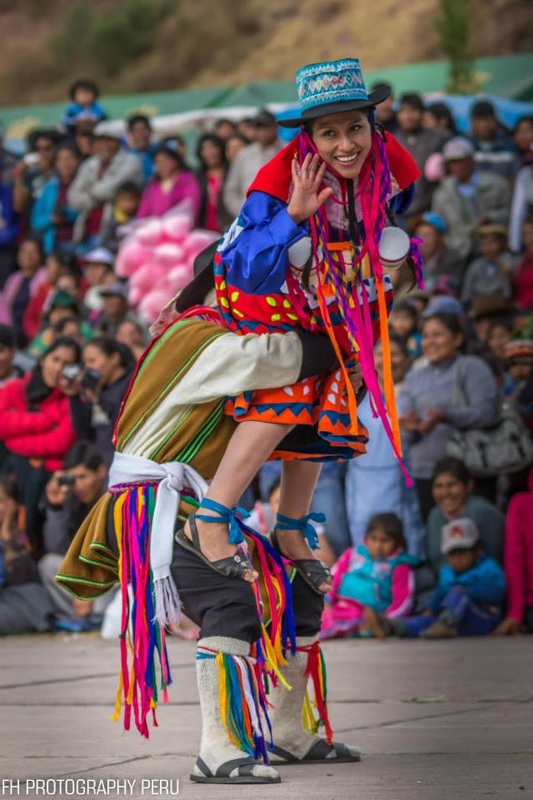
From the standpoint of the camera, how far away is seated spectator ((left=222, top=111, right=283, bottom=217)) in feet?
38.8

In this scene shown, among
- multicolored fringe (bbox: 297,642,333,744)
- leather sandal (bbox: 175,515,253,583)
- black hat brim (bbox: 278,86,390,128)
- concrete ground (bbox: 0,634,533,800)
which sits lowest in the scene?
concrete ground (bbox: 0,634,533,800)

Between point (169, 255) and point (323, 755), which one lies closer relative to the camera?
point (323, 755)

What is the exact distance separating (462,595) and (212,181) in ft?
18.9

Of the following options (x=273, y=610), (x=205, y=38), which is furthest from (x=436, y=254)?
(x=205, y=38)

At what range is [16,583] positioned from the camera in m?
9.05

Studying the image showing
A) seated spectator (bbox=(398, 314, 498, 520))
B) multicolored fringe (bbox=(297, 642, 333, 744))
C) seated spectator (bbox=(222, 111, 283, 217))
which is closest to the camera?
multicolored fringe (bbox=(297, 642, 333, 744))

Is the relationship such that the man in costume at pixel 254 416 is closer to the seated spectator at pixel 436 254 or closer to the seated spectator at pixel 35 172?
the seated spectator at pixel 436 254

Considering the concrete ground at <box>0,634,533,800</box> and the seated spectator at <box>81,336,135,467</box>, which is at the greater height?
the seated spectator at <box>81,336,135,467</box>

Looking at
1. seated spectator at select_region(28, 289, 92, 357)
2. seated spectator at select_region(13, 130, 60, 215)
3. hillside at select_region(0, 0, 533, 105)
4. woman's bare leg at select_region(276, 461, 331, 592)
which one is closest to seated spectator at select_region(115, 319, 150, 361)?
seated spectator at select_region(28, 289, 92, 357)

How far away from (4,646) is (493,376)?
3201 mm

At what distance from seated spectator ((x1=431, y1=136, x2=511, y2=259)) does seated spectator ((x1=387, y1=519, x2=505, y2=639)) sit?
3.21 meters

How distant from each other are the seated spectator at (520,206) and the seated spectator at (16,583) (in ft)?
13.4

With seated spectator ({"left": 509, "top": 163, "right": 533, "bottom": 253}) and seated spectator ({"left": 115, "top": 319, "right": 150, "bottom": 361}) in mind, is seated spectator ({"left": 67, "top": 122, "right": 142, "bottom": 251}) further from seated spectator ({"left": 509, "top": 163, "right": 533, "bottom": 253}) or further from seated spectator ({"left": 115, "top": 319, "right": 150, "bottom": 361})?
seated spectator ({"left": 509, "top": 163, "right": 533, "bottom": 253})

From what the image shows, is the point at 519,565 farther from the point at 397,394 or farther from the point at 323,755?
the point at 323,755
